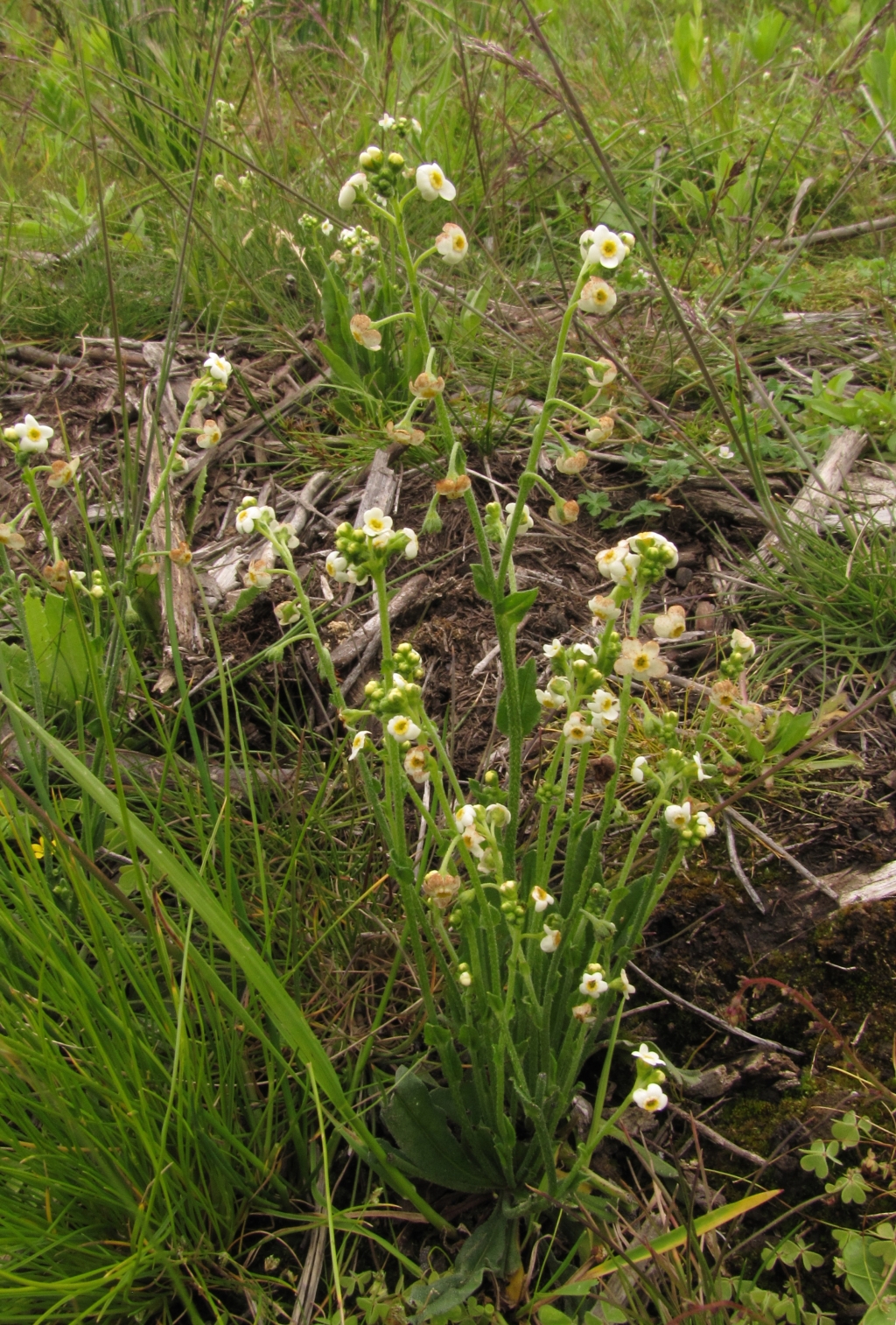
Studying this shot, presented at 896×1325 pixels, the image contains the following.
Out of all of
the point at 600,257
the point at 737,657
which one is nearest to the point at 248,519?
the point at 600,257

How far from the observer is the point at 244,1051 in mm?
1343

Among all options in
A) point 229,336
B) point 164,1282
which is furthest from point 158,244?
point 164,1282

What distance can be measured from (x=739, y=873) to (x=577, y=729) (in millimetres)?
627

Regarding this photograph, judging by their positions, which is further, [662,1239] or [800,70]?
[800,70]

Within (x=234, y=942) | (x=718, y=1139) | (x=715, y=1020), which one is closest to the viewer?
(x=234, y=942)

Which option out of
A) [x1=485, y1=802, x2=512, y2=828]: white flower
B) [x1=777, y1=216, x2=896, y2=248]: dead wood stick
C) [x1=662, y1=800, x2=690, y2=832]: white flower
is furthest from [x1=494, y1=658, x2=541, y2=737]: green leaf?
[x1=777, y1=216, x2=896, y2=248]: dead wood stick

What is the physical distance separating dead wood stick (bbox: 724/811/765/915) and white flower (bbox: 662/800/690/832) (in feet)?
1.80

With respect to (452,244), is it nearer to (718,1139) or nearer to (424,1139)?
(424,1139)

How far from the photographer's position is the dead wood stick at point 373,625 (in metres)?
2.06

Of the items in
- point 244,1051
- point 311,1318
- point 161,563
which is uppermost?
point 161,563

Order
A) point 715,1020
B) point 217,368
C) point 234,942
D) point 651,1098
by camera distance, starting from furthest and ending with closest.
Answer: point 217,368 → point 715,1020 → point 651,1098 → point 234,942

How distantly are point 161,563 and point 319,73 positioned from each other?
2890mm

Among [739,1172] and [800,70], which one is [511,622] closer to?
[739,1172]

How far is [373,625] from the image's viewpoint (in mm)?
2117
